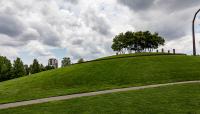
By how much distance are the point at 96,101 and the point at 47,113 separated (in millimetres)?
3579

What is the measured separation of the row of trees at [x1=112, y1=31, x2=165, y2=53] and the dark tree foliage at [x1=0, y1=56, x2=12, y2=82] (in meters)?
39.9

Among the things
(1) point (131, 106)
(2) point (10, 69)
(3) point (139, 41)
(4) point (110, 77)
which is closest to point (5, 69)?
(2) point (10, 69)

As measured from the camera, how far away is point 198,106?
1388cm

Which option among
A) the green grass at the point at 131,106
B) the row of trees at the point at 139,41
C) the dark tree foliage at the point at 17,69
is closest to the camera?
the green grass at the point at 131,106

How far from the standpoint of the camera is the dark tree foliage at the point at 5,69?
98.1m

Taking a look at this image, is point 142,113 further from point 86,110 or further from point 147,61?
point 147,61

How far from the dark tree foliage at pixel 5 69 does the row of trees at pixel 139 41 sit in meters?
39.9

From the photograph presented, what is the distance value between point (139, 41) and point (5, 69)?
4801 centimetres

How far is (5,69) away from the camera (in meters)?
98.6

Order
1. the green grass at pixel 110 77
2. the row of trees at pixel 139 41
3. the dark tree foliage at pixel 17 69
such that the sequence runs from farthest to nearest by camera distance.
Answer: the dark tree foliage at pixel 17 69 → the row of trees at pixel 139 41 → the green grass at pixel 110 77

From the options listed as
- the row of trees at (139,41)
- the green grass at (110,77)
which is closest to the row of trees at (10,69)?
the row of trees at (139,41)

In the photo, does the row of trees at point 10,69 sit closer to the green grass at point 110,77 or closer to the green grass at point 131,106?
the green grass at point 110,77

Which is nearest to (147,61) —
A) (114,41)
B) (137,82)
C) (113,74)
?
(113,74)

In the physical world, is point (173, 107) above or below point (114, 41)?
below
